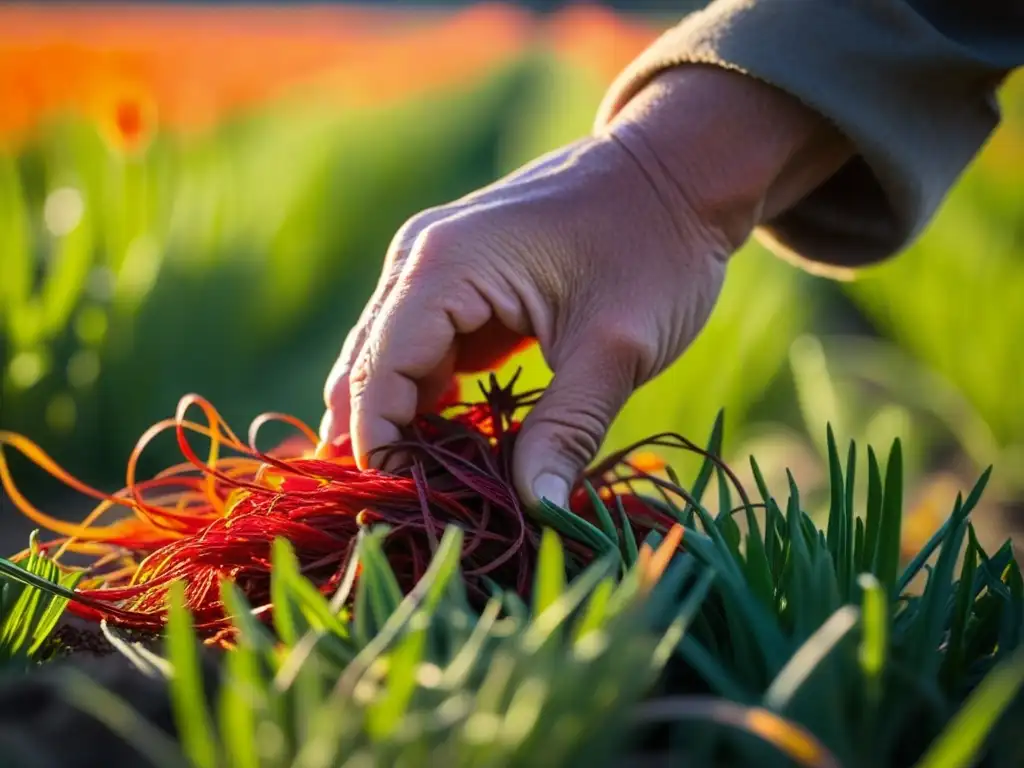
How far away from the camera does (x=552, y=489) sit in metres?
0.87

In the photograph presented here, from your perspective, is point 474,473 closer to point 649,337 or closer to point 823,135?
point 649,337

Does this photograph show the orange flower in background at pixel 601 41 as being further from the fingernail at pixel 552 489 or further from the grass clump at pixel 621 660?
the grass clump at pixel 621 660

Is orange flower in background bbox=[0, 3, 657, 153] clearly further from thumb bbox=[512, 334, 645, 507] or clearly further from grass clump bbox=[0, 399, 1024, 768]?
grass clump bbox=[0, 399, 1024, 768]

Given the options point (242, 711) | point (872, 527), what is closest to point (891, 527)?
point (872, 527)

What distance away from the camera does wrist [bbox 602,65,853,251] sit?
3.37 ft

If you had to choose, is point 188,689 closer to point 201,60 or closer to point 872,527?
point 872,527

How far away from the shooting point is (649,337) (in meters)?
0.98

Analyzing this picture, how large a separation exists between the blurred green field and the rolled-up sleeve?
96 cm

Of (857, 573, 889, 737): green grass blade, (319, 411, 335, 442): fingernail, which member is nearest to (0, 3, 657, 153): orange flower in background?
(319, 411, 335, 442): fingernail

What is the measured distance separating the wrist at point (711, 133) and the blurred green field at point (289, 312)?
108cm

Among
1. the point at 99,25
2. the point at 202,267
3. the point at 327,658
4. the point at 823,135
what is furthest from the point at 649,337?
the point at 99,25

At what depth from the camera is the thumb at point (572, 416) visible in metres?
0.88

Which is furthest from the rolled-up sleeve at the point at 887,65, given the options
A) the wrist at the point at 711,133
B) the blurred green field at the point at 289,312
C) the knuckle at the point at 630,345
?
the blurred green field at the point at 289,312

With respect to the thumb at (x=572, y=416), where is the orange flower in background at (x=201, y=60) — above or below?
above
